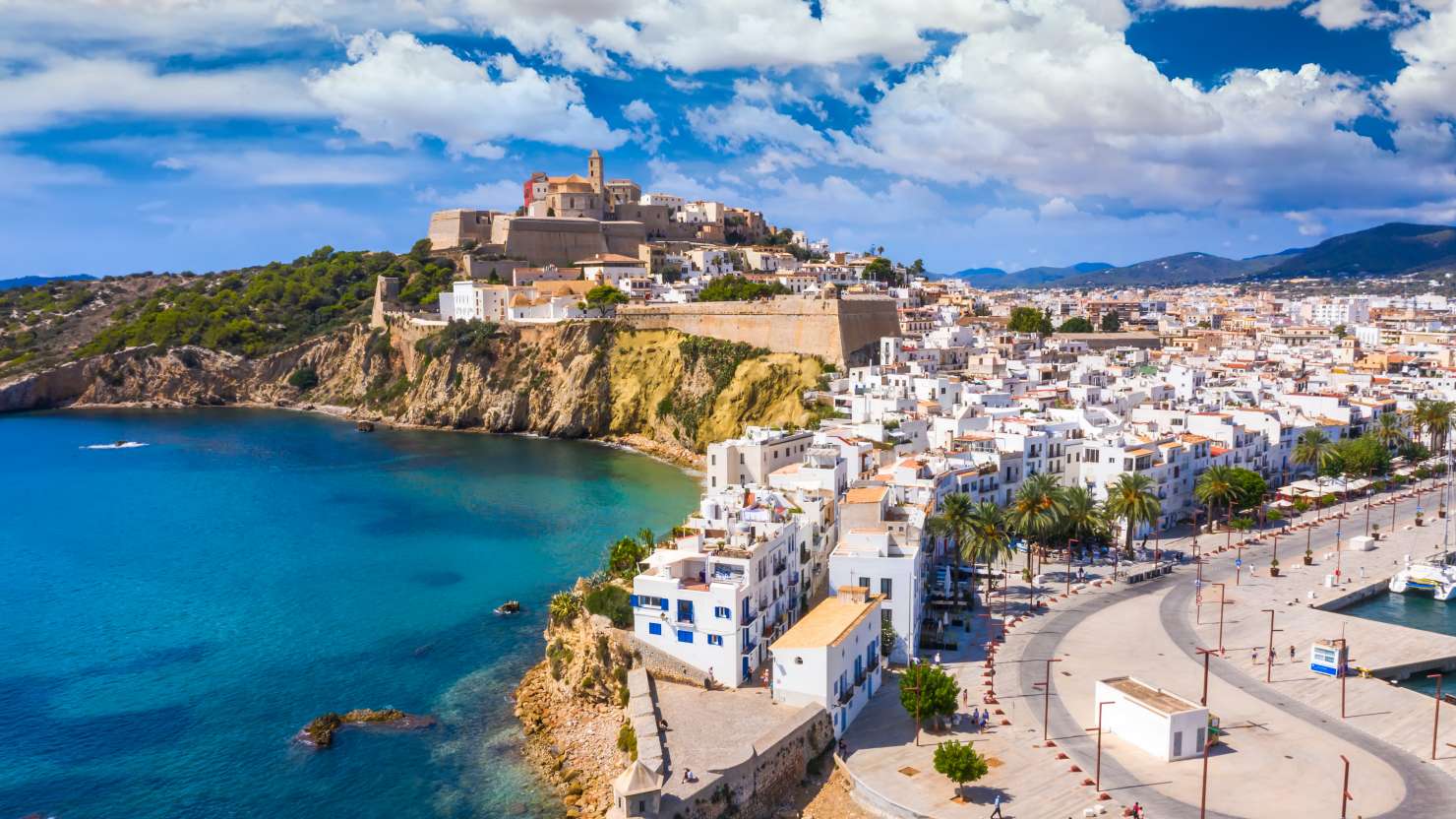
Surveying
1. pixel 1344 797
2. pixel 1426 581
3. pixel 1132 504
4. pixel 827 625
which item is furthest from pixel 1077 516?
pixel 1344 797

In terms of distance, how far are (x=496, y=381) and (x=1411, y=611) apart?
198ft

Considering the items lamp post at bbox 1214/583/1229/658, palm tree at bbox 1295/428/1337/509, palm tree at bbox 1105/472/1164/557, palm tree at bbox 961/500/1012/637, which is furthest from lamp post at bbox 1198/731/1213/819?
palm tree at bbox 1295/428/1337/509

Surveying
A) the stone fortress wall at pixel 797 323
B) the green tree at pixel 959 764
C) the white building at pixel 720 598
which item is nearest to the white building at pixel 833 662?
the white building at pixel 720 598

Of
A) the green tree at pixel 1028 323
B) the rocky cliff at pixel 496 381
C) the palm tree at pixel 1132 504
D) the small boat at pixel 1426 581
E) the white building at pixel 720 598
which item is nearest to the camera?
A: the white building at pixel 720 598

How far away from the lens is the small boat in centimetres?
3328

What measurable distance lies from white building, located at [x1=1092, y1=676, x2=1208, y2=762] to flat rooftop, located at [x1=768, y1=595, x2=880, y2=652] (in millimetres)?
5493

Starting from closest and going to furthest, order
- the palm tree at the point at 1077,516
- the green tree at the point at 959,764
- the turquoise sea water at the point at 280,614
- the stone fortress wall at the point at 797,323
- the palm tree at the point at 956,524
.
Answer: the green tree at the point at 959,764
the turquoise sea water at the point at 280,614
the palm tree at the point at 956,524
the palm tree at the point at 1077,516
the stone fortress wall at the point at 797,323

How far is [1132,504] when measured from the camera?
35031mm

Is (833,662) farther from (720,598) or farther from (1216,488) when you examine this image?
(1216,488)

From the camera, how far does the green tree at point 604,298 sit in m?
78.9

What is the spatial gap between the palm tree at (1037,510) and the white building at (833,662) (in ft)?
33.5

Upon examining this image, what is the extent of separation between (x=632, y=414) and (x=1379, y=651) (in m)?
50.5

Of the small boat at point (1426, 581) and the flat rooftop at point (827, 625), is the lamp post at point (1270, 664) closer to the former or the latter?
the flat rooftop at point (827, 625)

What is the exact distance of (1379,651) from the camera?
2688 centimetres
